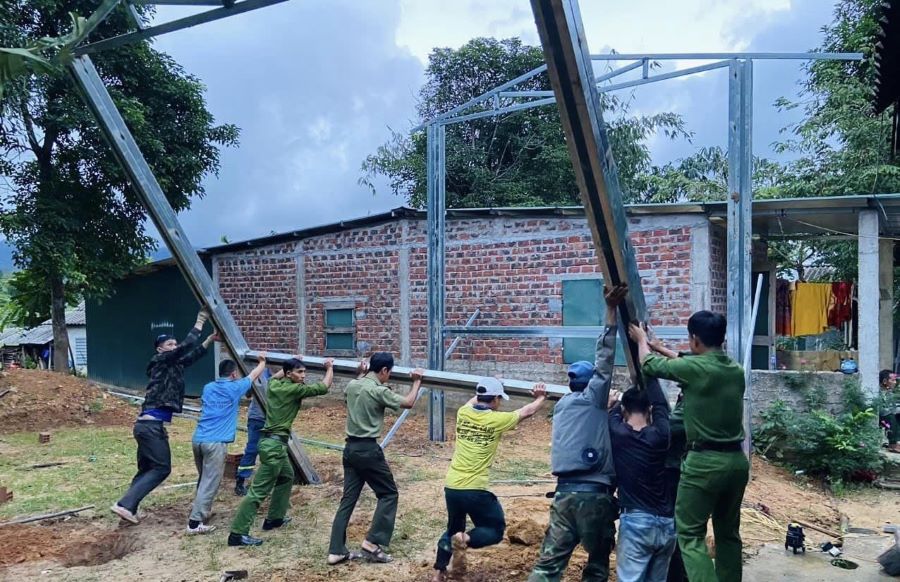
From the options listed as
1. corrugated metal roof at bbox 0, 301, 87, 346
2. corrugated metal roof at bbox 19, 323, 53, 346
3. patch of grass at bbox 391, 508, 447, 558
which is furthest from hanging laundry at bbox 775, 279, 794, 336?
corrugated metal roof at bbox 19, 323, 53, 346

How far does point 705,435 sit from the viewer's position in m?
3.84

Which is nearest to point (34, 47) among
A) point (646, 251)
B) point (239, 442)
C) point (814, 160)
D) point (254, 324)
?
point (239, 442)

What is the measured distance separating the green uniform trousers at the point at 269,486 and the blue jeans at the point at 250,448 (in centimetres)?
111

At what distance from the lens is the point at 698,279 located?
400 inches

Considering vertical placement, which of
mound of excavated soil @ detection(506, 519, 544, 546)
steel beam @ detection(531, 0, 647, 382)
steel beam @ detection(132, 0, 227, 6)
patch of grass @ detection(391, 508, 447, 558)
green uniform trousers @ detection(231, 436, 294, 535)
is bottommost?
patch of grass @ detection(391, 508, 447, 558)

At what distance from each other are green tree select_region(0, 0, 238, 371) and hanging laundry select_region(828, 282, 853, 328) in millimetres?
13156

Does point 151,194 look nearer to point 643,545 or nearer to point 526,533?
point 526,533

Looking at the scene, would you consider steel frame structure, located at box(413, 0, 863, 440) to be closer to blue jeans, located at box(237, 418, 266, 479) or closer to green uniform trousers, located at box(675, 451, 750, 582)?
green uniform trousers, located at box(675, 451, 750, 582)

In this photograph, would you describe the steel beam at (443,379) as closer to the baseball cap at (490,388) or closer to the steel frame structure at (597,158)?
the baseball cap at (490,388)

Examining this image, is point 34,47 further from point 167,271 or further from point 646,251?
point 167,271

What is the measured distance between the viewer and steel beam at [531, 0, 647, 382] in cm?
311

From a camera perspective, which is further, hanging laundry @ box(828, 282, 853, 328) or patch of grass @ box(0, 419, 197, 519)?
hanging laundry @ box(828, 282, 853, 328)

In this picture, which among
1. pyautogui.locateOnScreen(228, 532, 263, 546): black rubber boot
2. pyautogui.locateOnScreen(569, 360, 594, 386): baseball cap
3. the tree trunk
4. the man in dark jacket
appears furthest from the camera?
the tree trunk

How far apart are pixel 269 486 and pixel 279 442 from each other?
1.26 ft
